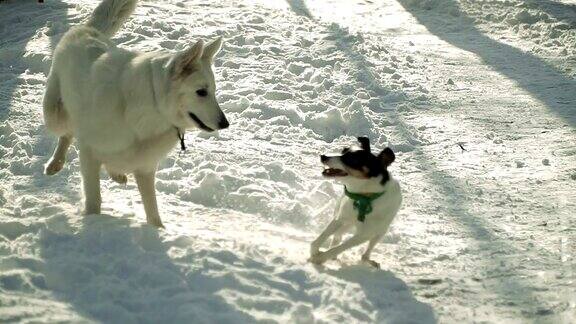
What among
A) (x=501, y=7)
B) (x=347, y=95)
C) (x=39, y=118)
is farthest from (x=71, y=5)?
(x=501, y=7)

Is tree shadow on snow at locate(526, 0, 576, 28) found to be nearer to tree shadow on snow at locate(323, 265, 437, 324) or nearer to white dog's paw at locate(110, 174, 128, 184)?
tree shadow on snow at locate(323, 265, 437, 324)

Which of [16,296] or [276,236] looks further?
[276,236]

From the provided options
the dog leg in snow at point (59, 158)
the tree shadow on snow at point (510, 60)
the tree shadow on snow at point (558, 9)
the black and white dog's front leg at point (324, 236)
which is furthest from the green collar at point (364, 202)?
the tree shadow on snow at point (558, 9)

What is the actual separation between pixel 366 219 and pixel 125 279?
5.04ft

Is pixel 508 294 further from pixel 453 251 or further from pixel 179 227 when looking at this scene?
pixel 179 227

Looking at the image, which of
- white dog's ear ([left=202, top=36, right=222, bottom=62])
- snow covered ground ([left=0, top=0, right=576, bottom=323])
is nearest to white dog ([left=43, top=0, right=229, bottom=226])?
white dog's ear ([left=202, top=36, right=222, bottom=62])

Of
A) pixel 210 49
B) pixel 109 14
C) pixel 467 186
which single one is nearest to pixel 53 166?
pixel 109 14

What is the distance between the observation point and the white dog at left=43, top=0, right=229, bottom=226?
172 inches

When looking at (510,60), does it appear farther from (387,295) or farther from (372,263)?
(387,295)

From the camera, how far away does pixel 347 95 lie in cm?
807

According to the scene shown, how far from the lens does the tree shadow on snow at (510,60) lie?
803 centimetres

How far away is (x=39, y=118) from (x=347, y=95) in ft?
10.8

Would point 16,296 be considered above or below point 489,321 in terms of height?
above

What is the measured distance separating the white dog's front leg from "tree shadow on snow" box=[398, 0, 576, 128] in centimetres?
447
